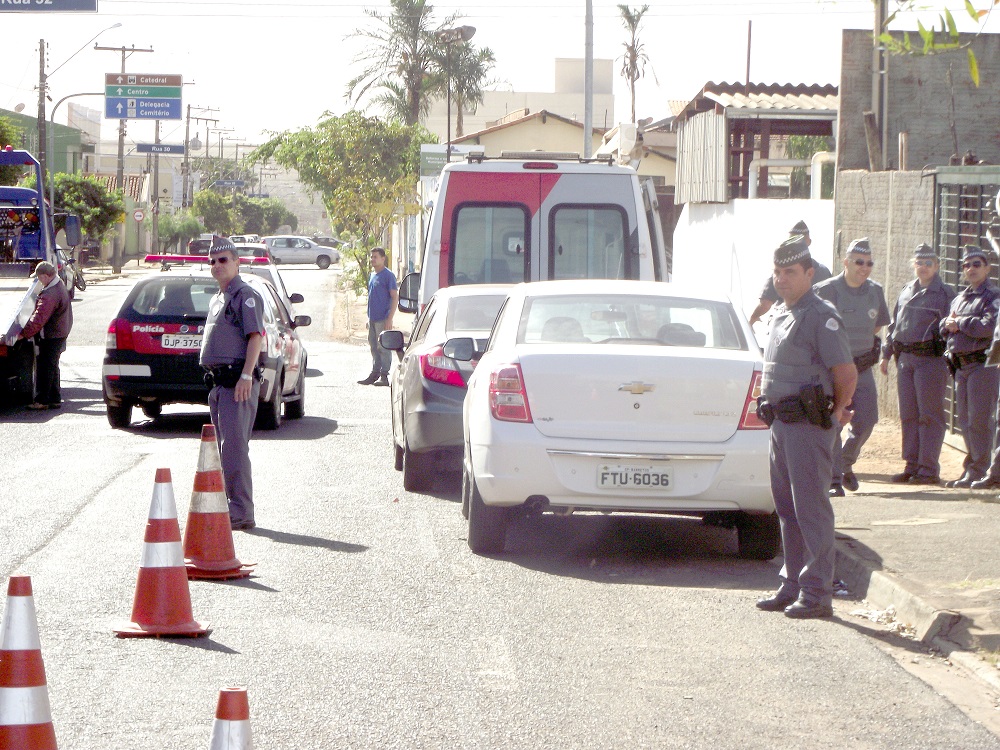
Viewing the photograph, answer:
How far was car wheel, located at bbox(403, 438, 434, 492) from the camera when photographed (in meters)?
10.7

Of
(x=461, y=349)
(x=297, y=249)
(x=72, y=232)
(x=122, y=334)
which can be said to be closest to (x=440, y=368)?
(x=461, y=349)

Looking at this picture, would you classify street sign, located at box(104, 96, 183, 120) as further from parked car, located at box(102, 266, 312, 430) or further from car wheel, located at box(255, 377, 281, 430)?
car wheel, located at box(255, 377, 281, 430)

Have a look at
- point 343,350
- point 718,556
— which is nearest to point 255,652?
point 718,556

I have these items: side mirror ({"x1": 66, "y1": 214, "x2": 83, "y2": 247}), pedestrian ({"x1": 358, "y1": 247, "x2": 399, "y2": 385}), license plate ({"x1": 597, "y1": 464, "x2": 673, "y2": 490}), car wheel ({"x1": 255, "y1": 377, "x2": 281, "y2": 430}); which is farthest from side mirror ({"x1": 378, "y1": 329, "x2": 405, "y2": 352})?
side mirror ({"x1": 66, "y1": 214, "x2": 83, "y2": 247})

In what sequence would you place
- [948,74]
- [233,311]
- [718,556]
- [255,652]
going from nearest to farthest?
1. [255,652]
2. [718,556]
3. [233,311]
4. [948,74]

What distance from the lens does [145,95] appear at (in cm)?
5478

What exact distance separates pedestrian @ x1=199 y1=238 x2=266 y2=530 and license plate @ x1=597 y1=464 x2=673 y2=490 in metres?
2.49

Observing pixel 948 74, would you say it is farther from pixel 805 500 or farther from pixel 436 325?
pixel 805 500

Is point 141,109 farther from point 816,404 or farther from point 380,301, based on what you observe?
point 816,404

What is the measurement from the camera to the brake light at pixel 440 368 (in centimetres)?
1038

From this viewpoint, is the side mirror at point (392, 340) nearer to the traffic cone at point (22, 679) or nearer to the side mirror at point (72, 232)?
the traffic cone at point (22, 679)

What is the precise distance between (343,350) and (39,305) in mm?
10029

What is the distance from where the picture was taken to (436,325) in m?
11.0

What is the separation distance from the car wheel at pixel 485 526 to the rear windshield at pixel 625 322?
0.97 meters
